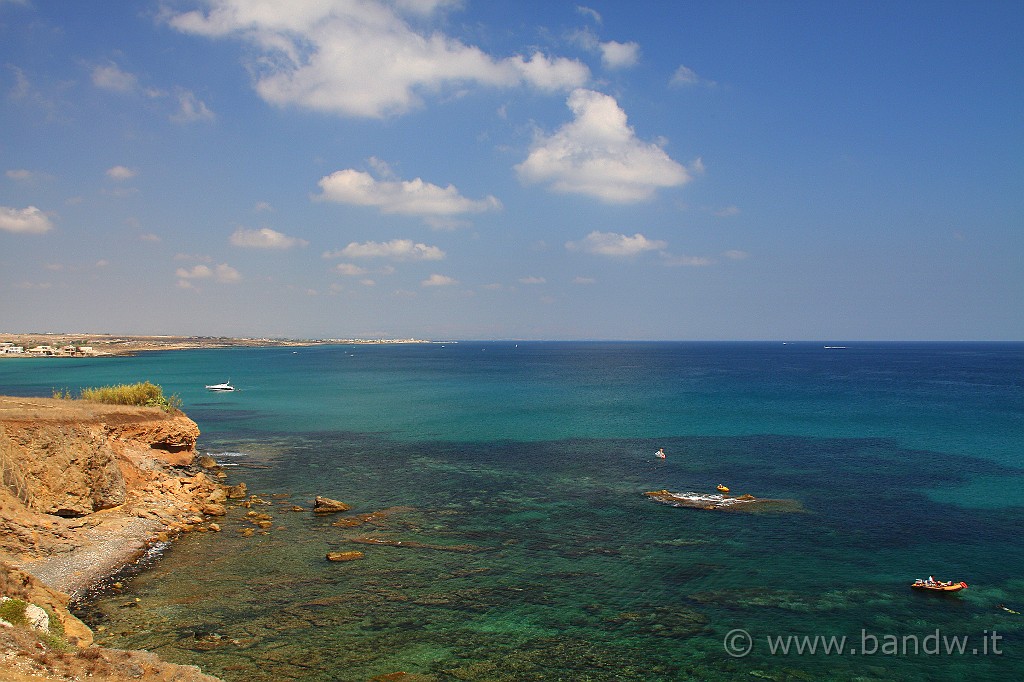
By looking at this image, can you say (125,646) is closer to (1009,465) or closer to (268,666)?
(268,666)

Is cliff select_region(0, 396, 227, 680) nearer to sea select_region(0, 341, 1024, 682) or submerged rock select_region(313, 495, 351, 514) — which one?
sea select_region(0, 341, 1024, 682)

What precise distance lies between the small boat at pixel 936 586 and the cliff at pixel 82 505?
2752 centimetres

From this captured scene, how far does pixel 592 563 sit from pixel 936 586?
14433mm

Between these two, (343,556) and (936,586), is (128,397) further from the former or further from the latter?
(936,586)

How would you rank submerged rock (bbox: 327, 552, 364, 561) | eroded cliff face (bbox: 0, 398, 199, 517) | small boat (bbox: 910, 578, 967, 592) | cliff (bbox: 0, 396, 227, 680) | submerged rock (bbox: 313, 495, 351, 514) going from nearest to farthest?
cliff (bbox: 0, 396, 227, 680) → small boat (bbox: 910, 578, 967, 592) → submerged rock (bbox: 327, 552, 364, 561) → eroded cliff face (bbox: 0, 398, 199, 517) → submerged rock (bbox: 313, 495, 351, 514)

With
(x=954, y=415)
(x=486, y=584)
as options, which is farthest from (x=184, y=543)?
(x=954, y=415)

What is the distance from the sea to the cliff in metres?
1.74

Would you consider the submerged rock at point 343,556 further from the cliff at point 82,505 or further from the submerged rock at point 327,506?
the cliff at point 82,505

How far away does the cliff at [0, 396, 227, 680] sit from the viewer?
16.6 meters

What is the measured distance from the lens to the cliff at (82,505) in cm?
1661

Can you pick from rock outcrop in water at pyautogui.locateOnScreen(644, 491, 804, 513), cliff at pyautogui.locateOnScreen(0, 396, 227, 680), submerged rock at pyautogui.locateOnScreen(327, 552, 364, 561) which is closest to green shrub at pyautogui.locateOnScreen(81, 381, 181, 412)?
cliff at pyautogui.locateOnScreen(0, 396, 227, 680)

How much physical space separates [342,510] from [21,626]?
1869 centimetres

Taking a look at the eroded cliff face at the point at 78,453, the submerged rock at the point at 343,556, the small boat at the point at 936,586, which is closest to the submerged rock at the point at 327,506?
the submerged rock at the point at 343,556

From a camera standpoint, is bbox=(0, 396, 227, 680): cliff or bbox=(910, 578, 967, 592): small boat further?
bbox=(910, 578, 967, 592): small boat
